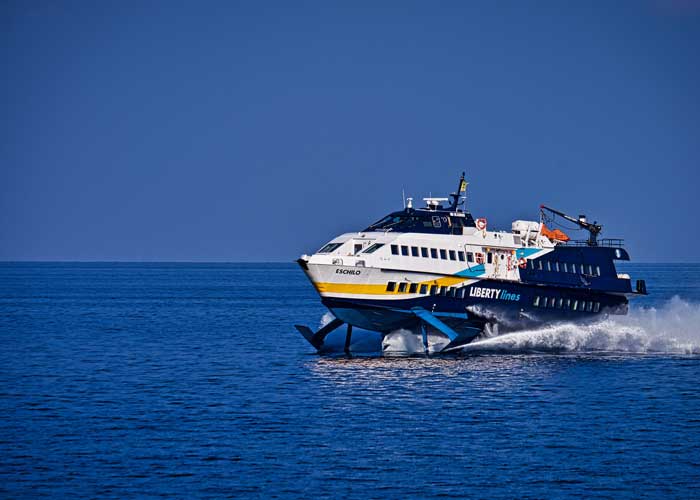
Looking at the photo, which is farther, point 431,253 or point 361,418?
point 431,253

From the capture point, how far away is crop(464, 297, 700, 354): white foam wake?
52581 millimetres

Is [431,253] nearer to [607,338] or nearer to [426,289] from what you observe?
[426,289]

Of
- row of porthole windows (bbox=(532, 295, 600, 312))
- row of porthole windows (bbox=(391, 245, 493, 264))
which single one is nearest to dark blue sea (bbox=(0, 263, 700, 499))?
row of porthole windows (bbox=(532, 295, 600, 312))

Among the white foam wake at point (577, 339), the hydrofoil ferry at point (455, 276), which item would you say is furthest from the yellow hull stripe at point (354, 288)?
the white foam wake at point (577, 339)

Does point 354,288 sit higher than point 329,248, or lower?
lower

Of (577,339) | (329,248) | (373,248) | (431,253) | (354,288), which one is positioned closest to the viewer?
(354,288)

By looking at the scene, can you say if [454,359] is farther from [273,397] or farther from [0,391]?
[0,391]

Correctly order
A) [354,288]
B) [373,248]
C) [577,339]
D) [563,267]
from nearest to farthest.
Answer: [354,288] < [373,248] < [563,267] < [577,339]

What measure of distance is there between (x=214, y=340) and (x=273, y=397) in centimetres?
2805

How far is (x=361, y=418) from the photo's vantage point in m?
35.5

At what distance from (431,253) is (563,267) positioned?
9.12 metres

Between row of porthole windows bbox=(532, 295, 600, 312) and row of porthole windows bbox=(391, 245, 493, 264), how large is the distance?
4.12 metres

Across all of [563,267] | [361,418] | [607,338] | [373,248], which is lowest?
[361,418]

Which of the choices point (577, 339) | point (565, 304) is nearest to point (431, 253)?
point (565, 304)
